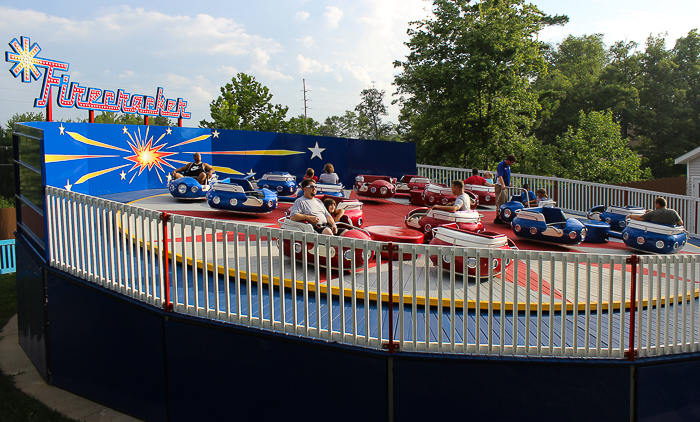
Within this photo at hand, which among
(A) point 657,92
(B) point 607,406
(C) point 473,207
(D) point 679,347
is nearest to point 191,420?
(B) point 607,406

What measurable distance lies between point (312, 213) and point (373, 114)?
80504 millimetres

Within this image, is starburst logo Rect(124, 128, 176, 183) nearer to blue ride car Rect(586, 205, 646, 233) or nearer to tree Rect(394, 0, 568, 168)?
blue ride car Rect(586, 205, 646, 233)

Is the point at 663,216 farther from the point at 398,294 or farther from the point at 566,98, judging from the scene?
the point at 566,98

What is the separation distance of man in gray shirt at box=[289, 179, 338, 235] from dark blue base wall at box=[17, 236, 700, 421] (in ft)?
8.56

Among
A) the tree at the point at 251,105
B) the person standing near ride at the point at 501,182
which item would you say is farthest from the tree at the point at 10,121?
the person standing near ride at the point at 501,182

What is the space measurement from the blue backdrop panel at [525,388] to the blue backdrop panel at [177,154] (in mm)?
11105

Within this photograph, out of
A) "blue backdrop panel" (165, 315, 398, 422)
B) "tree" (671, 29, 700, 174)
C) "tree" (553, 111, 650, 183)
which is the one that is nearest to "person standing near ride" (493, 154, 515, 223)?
"blue backdrop panel" (165, 315, 398, 422)

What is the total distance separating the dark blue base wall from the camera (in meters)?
4.76

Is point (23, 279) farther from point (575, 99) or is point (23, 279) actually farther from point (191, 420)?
point (575, 99)

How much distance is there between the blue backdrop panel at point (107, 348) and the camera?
240 inches

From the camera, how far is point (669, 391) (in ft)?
16.2

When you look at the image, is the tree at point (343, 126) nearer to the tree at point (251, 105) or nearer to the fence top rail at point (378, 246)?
the tree at point (251, 105)

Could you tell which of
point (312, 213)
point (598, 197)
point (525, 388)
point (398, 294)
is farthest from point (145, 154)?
point (525, 388)

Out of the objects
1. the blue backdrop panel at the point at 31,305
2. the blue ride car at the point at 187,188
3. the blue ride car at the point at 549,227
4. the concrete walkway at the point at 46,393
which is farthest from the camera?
the blue ride car at the point at 187,188
